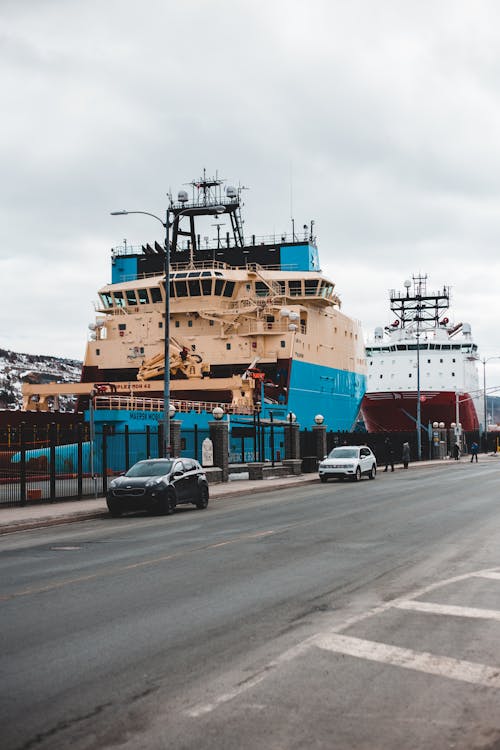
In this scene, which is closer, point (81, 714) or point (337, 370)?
point (81, 714)

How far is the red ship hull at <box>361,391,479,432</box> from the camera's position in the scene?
237 ft

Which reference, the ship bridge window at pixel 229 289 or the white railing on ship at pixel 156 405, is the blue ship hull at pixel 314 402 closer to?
the white railing on ship at pixel 156 405

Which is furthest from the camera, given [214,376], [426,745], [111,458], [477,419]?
[477,419]

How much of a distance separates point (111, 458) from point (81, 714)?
2697 centimetres

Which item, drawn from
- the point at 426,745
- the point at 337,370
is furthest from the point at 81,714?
the point at 337,370

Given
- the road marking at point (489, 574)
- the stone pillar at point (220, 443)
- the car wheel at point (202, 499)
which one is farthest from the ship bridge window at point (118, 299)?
the road marking at point (489, 574)

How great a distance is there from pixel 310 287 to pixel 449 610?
43.6 metres

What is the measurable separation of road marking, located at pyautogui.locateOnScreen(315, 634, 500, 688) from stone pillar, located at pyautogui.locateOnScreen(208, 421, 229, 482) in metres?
27.8

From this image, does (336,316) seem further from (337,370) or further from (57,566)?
(57,566)

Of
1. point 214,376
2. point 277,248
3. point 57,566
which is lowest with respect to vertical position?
point 57,566

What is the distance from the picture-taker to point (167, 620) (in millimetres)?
8344

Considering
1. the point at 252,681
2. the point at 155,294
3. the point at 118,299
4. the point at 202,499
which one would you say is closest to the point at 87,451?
the point at 202,499

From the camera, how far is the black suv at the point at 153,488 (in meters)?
22.0

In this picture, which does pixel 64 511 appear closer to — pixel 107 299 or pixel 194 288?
pixel 194 288
